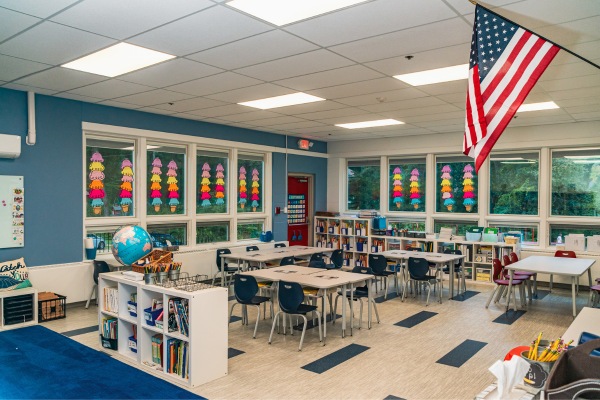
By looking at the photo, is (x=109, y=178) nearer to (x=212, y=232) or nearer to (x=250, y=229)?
(x=212, y=232)

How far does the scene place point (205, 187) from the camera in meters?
9.48

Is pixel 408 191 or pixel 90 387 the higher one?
pixel 408 191

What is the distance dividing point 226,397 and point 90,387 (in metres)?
1.30

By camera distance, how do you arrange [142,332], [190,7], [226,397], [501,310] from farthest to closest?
[501,310]
[142,332]
[226,397]
[190,7]

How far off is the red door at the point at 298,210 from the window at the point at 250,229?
1194 millimetres

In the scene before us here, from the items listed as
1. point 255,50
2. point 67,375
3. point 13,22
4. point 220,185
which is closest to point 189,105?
point 220,185

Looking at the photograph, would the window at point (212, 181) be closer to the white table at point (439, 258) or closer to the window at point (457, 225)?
the white table at point (439, 258)

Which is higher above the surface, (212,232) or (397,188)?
(397,188)

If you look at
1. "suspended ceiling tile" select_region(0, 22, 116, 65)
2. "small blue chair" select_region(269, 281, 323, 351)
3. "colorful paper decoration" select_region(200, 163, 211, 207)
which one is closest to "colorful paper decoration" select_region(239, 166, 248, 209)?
"colorful paper decoration" select_region(200, 163, 211, 207)

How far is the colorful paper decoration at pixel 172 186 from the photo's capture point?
8.80 metres

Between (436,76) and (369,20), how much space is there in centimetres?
214

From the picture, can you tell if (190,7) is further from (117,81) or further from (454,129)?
(454,129)

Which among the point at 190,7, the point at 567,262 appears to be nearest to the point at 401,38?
the point at 190,7

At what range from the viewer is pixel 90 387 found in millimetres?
4211
